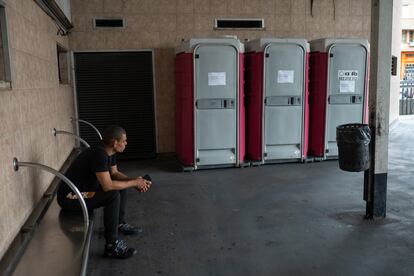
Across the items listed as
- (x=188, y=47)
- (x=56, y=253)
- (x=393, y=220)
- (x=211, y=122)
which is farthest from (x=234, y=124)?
(x=56, y=253)

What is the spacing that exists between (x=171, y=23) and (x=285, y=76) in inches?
84.8

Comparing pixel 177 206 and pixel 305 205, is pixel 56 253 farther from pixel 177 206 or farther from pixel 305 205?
pixel 305 205

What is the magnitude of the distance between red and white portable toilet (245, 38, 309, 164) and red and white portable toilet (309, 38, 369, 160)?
273 mm

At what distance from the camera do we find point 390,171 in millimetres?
5977

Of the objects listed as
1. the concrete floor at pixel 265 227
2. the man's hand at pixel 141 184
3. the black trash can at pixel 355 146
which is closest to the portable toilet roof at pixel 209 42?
the concrete floor at pixel 265 227

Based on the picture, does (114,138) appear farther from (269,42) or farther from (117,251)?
(269,42)

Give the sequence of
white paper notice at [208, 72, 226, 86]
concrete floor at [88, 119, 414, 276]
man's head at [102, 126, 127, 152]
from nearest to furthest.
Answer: concrete floor at [88, 119, 414, 276] < man's head at [102, 126, 127, 152] < white paper notice at [208, 72, 226, 86]

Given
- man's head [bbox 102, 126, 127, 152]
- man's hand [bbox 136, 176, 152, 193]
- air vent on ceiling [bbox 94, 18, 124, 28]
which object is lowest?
man's hand [bbox 136, 176, 152, 193]

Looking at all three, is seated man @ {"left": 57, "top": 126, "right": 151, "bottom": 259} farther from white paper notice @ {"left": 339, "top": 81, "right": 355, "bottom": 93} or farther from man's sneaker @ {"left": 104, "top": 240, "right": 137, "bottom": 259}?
white paper notice @ {"left": 339, "top": 81, "right": 355, "bottom": 93}

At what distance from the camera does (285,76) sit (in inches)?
244

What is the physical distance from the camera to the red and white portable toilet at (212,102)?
5.84 meters

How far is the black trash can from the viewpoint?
148 inches

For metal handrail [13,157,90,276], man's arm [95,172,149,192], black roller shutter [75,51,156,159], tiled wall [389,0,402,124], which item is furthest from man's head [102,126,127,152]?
tiled wall [389,0,402,124]

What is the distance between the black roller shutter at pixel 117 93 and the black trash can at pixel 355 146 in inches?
154
